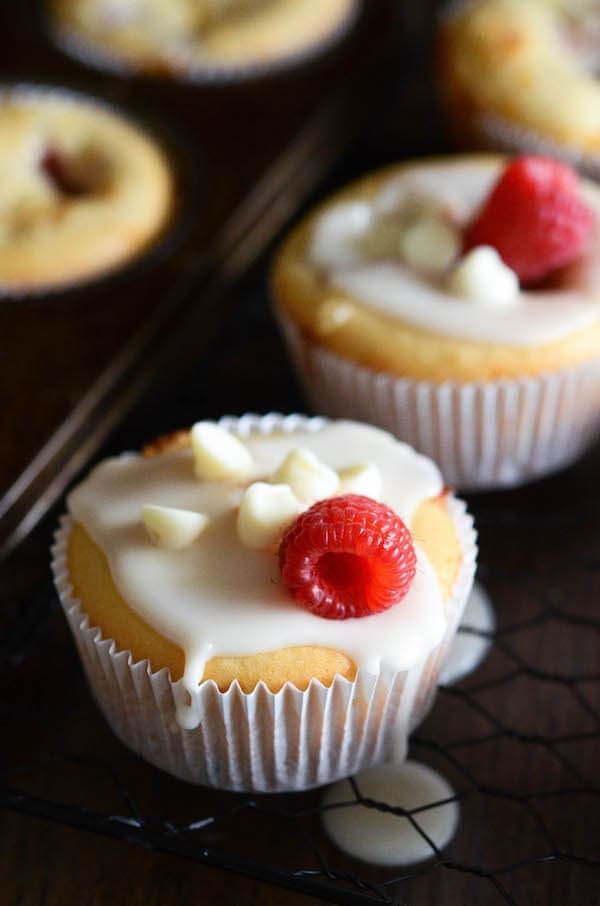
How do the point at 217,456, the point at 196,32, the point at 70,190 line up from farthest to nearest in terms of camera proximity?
1. the point at 196,32
2. the point at 70,190
3. the point at 217,456

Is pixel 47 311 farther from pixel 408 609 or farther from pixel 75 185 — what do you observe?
pixel 408 609

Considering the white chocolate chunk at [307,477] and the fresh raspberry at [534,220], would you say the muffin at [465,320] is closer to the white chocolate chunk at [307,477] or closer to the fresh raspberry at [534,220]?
the fresh raspberry at [534,220]

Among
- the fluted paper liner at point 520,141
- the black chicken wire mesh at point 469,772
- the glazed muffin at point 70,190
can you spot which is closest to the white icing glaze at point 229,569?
the black chicken wire mesh at point 469,772

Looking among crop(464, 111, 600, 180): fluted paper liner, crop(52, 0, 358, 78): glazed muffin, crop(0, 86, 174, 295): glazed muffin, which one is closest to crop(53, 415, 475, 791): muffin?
crop(0, 86, 174, 295): glazed muffin

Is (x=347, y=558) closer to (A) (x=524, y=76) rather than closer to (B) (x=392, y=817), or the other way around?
(B) (x=392, y=817)

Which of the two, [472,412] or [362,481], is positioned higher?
[362,481]

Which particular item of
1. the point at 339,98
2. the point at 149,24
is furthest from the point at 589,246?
the point at 149,24

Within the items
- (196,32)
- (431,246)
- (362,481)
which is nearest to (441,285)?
(431,246)
